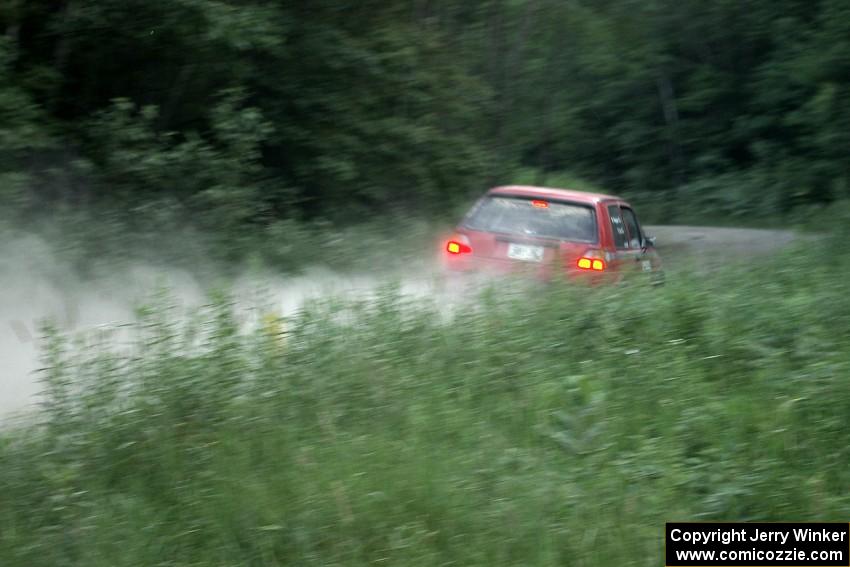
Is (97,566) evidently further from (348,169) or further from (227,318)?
(348,169)

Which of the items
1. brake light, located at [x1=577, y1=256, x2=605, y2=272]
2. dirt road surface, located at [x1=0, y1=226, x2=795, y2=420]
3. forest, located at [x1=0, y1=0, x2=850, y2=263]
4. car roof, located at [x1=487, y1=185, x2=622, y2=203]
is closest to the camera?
dirt road surface, located at [x1=0, y1=226, x2=795, y2=420]

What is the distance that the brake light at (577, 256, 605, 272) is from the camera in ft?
32.6

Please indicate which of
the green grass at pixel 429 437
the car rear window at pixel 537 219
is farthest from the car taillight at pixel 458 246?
the green grass at pixel 429 437

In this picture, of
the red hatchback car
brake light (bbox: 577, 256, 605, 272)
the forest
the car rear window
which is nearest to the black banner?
the red hatchback car

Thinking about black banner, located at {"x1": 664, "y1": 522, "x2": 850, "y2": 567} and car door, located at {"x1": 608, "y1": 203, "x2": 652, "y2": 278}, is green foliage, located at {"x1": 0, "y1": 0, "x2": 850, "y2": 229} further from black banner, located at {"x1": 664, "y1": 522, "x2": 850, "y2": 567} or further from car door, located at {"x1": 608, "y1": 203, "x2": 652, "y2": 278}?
black banner, located at {"x1": 664, "y1": 522, "x2": 850, "y2": 567}

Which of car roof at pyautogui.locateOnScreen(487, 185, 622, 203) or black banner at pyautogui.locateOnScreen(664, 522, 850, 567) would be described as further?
car roof at pyautogui.locateOnScreen(487, 185, 622, 203)

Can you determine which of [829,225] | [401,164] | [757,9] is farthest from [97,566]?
[757,9]

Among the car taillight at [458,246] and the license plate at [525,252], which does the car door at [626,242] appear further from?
the car taillight at [458,246]

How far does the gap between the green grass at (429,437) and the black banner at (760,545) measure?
0.12 meters

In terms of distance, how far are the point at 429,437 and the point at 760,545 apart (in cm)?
181

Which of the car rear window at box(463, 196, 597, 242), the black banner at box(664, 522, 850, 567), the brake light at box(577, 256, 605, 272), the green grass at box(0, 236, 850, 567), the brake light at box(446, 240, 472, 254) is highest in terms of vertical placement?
the car rear window at box(463, 196, 597, 242)

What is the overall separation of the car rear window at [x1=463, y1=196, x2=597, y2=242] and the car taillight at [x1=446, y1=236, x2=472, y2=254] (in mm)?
184

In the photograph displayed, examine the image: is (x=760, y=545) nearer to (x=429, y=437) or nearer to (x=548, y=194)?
(x=429, y=437)

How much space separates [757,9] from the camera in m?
26.4
